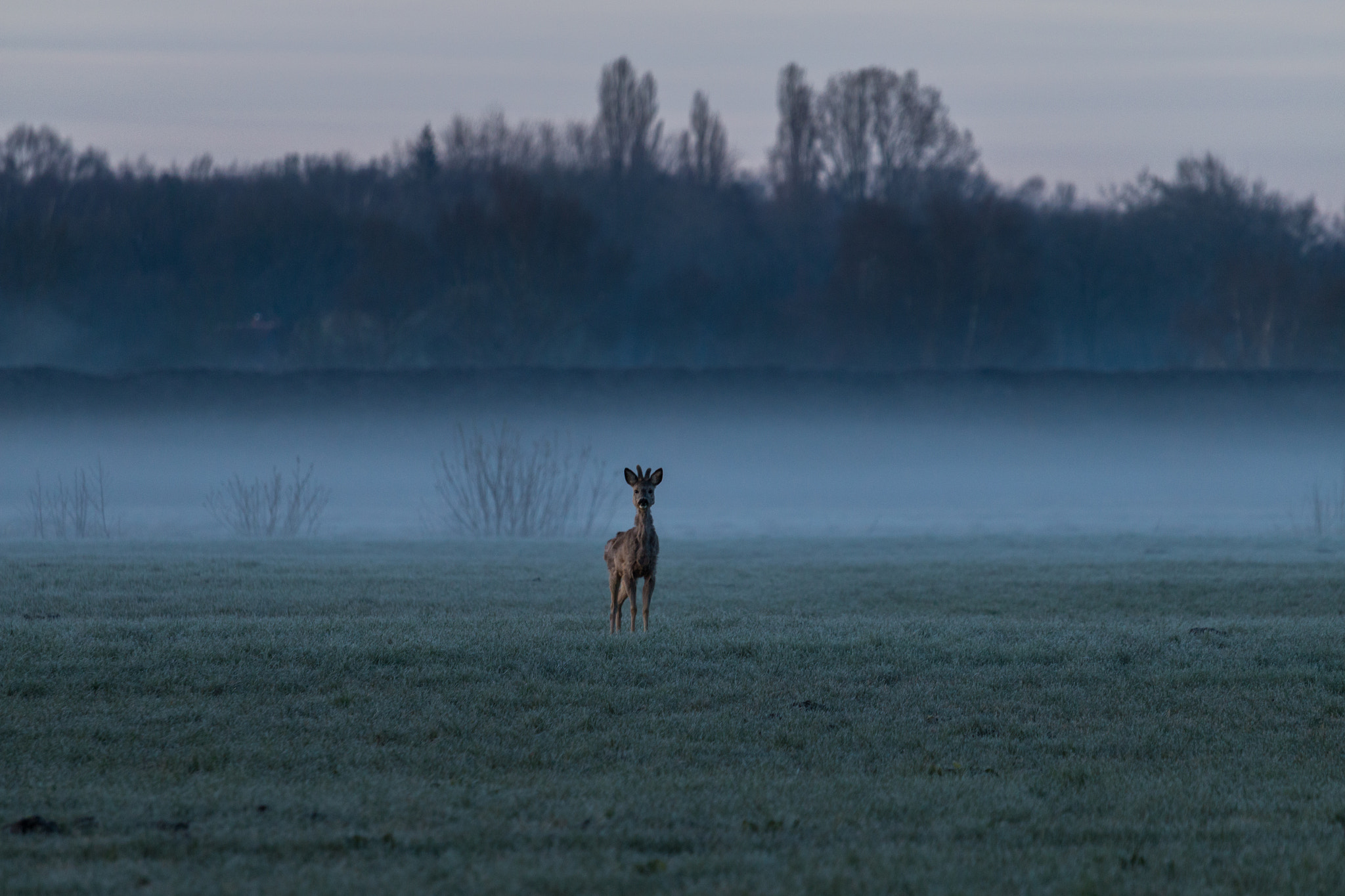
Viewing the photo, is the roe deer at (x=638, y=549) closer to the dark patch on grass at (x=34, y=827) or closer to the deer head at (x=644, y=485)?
the deer head at (x=644, y=485)

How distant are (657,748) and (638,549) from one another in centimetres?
311

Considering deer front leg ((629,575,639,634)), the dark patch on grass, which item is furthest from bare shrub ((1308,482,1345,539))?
the dark patch on grass

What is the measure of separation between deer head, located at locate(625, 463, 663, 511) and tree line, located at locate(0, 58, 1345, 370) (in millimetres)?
46102

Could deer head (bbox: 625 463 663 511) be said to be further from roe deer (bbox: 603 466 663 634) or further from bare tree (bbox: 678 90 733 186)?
bare tree (bbox: 678 90 733 186)

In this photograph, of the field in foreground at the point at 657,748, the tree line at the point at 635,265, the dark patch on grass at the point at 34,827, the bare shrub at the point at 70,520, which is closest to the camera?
the field in foreground at the point at 657,748

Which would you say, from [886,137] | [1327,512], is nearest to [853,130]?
[886,137]

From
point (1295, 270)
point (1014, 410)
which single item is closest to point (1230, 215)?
point (1295, 270)

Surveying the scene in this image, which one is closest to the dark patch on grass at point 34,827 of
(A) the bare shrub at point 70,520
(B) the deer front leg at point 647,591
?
(B) the deer front leg at point 647,591

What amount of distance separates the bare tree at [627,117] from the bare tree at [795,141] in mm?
6032

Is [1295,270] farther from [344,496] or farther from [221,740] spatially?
[221,740]

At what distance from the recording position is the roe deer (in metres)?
11.3

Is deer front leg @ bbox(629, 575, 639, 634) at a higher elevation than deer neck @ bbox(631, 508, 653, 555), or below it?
below

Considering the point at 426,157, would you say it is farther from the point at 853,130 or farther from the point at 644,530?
the point at 644,530

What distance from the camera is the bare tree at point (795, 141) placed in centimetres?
6956
